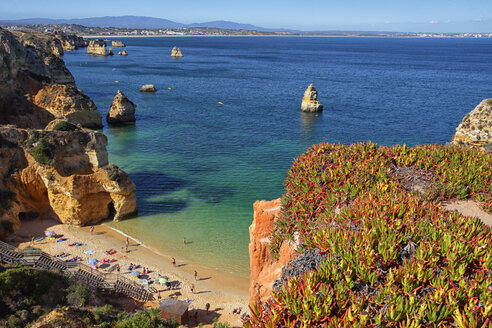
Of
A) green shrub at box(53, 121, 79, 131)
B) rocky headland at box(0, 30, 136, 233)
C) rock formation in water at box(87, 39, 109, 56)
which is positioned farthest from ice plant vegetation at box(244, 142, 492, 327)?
rock formation in water at box(87, 39, 109, 56)

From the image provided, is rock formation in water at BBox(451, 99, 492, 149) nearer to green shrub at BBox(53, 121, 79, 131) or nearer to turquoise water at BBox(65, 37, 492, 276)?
turquoise water at BBox(65, 37, 492, 276)

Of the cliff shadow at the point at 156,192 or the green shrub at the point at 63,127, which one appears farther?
the cliff shadow at the point at 156,192

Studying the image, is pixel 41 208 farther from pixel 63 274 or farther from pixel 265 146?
pixel 265 146

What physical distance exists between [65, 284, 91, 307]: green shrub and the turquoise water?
8060 millimetres

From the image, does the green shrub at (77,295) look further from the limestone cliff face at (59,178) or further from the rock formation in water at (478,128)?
the rock formation in water at (478,128)

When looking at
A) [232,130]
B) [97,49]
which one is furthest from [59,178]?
[97,49]

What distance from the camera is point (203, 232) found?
28359 mm

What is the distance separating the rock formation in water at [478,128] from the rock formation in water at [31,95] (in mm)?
48089

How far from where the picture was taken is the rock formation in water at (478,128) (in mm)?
36219

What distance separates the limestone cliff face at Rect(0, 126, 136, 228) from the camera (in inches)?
1085

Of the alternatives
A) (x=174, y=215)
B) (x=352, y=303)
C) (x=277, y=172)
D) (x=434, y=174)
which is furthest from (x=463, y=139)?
(x=352, y=303)

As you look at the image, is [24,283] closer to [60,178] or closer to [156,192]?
[60,178]

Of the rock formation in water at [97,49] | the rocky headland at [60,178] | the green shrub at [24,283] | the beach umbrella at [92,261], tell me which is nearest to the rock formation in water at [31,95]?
the rocky headland at [60,178]

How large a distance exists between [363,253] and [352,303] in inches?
62.3
